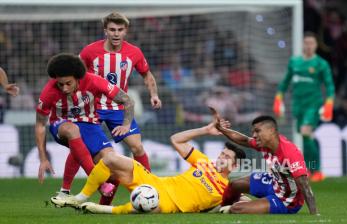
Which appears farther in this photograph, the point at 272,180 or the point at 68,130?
the point at 68,130

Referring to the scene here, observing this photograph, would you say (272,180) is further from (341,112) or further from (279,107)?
(341,112)

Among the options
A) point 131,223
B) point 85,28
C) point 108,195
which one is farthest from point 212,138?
point 131,223

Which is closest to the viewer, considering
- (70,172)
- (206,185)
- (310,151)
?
(206,185)

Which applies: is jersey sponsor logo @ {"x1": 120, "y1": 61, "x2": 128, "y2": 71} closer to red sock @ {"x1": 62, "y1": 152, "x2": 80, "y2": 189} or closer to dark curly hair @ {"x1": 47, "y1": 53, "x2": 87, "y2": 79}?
red sock @ {"x1": 62, "y1": 152, "x2": 80, "y2": 189}

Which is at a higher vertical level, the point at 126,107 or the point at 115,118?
the point at 126,107

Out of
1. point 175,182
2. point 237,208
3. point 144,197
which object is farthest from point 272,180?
point 144,197

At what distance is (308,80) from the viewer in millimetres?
15602

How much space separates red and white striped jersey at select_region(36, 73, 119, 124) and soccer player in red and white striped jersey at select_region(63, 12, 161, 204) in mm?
814

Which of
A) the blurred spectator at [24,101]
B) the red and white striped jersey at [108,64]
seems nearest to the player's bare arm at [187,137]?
the red and white striped jersey at [108,64]

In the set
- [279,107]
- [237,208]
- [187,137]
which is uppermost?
[187,137]

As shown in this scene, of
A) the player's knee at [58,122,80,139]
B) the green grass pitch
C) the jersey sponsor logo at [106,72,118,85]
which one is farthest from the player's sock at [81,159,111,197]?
the jersey sponsor logo at [106,72,118,85]

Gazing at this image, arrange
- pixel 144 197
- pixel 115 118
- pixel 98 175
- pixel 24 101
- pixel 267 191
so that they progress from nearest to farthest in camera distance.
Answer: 1. pixel 144 197
2. pixel 98 175
3. pixel 267 191
4. pixel 115 118
5. pixel 24 101

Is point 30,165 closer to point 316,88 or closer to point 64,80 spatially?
point 316,88

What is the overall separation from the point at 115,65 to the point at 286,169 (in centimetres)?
264
